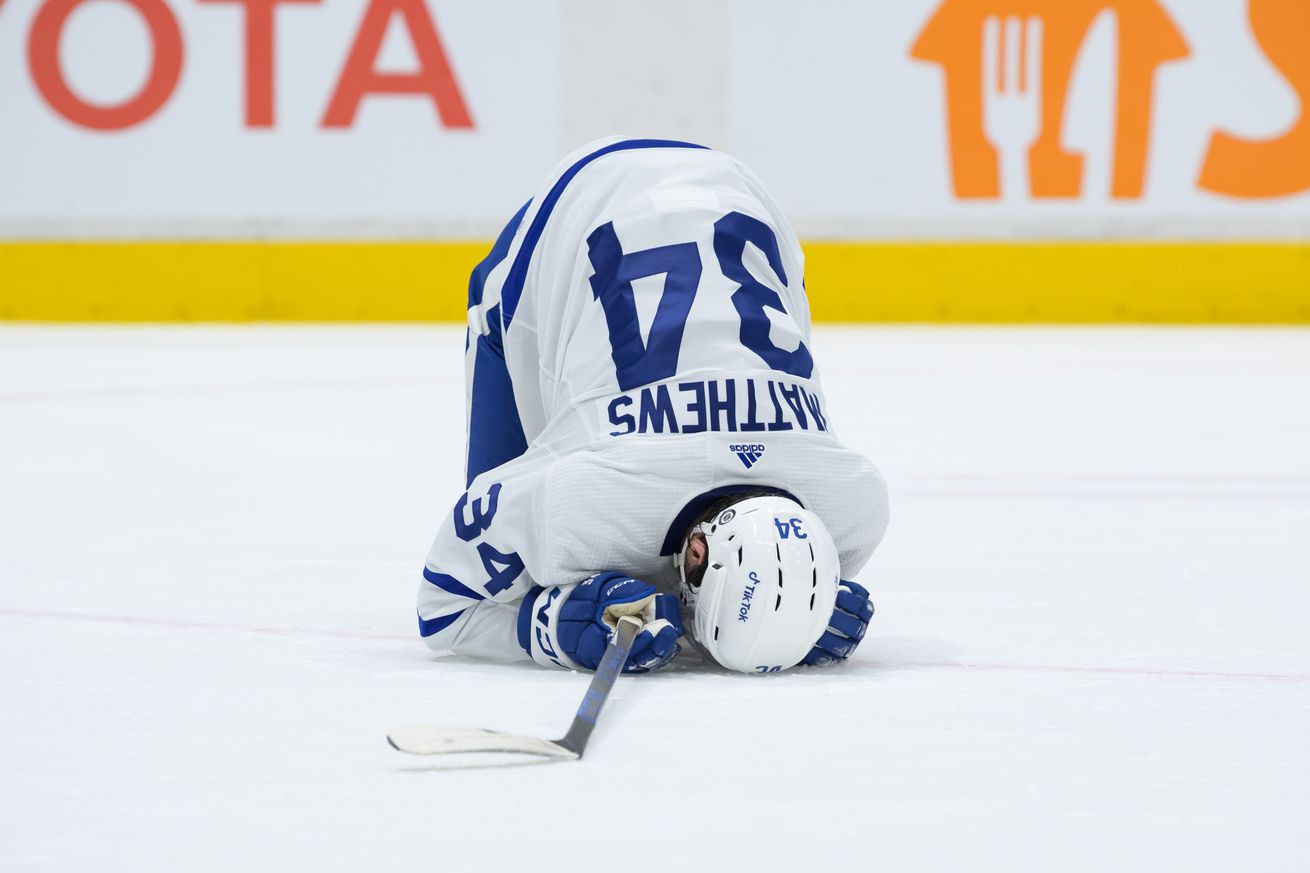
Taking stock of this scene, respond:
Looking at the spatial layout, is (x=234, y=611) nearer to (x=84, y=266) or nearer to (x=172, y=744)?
(x=172, y=744)

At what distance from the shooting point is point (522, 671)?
7.88ft

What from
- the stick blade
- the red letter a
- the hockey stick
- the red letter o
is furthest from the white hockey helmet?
the red letter o

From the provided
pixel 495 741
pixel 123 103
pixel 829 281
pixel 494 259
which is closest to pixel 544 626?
pixel 495 741

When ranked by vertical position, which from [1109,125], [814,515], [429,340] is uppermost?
[814,515]

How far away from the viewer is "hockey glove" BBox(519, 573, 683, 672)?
2232 millimetres

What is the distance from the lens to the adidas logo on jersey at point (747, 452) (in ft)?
7.57

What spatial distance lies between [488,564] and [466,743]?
45cm

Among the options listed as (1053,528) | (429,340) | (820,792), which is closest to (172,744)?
(820,792)

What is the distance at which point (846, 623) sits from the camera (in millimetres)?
2330

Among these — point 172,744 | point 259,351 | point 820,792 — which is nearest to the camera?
point 820,792

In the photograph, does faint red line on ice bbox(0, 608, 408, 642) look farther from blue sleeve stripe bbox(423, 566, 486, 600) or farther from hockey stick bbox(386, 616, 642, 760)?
hockey stick bbox(386, 616, 642, 760)

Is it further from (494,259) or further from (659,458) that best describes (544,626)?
(494,259)

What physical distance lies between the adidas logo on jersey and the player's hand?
17 centimetres

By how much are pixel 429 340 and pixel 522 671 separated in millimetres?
6299
